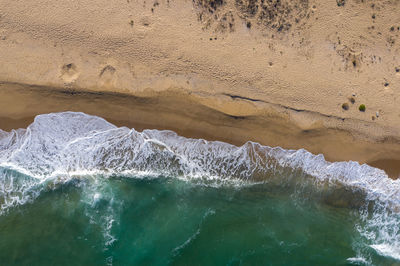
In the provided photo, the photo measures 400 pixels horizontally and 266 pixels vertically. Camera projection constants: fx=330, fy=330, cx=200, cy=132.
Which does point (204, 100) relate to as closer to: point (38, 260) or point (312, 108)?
point (312, 108)

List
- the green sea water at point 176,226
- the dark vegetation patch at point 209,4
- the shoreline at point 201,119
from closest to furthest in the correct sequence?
the green sea water at point 176,226 → the shoreline at point 201,119 → the dark vegetation patch at point 209,4

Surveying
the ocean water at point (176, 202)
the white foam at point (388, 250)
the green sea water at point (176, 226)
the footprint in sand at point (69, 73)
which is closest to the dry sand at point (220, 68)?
the footprint in sand at point (69, 73)

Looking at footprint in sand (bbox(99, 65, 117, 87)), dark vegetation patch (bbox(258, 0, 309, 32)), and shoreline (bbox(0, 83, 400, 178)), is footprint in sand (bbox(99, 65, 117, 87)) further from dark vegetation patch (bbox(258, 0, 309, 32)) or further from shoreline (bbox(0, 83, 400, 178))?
dark vegetation patch (bbox(258, 0, 309, 32))

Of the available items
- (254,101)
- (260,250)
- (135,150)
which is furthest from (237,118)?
(260,250)

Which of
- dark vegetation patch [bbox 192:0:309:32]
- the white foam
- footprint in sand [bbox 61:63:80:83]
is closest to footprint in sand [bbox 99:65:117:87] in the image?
footprint in sand [bbox 61:63:80:83]

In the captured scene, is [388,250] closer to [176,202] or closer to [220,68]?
[176,202]

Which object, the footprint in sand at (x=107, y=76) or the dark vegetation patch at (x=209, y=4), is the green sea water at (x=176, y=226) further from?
the dark vegetation patch at (x=209, y=4)
